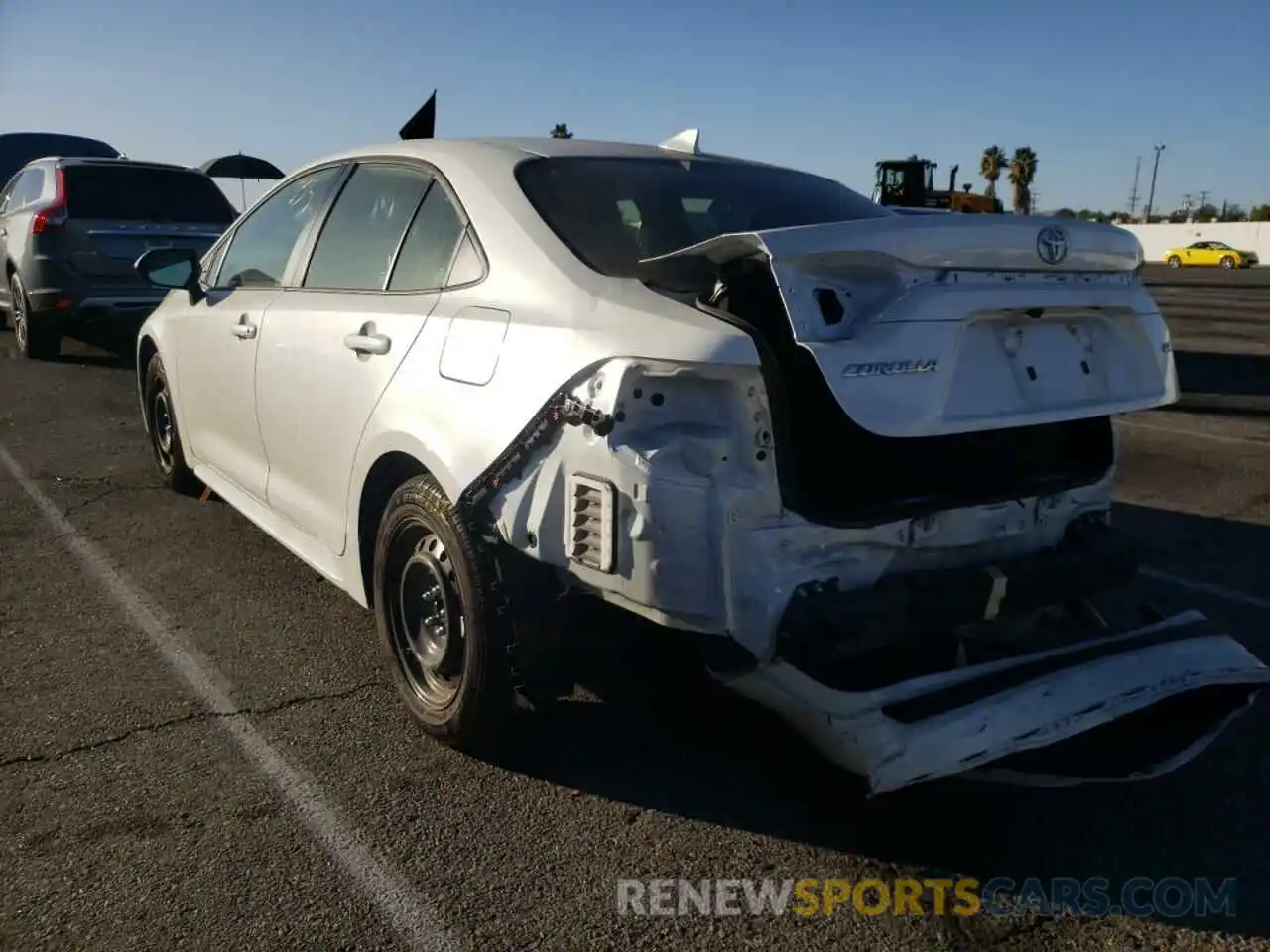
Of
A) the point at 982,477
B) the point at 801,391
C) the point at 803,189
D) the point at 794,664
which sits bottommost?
the point at 794,664

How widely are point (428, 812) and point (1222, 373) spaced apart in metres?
11.1

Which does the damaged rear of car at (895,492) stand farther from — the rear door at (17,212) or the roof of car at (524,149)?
the rear door at (17,212)

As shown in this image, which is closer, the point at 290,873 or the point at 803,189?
the point at 290,873

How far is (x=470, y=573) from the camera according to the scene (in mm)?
2895

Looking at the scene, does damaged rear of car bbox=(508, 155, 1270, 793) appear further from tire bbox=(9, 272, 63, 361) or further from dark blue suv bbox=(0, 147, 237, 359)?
tire bbox=(9, 272, 63, 361)

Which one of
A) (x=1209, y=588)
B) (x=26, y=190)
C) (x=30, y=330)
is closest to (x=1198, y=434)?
(x=1209, y=588)

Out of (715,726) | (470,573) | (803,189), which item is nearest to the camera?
(470,573)

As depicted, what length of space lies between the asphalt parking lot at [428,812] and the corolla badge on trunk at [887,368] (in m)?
1.00

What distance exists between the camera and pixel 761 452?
2.54 metres

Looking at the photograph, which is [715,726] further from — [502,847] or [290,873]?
[290,873]

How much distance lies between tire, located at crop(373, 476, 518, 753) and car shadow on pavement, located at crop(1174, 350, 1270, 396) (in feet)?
29.1

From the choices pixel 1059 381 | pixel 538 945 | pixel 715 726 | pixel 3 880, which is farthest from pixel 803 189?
pixel 3 880

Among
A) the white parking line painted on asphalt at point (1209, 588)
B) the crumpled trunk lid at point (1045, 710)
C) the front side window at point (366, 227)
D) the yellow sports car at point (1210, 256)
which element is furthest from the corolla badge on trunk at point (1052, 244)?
the yellow sports car at point (1210, 256)

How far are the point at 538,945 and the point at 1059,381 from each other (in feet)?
6.38
